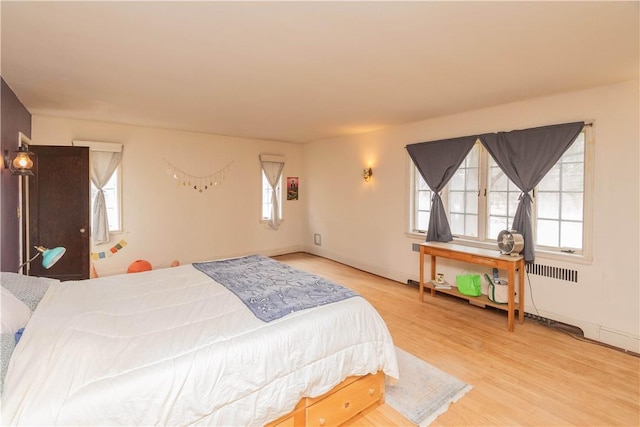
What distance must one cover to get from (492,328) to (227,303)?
2.82 metres

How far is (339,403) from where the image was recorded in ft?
6.26

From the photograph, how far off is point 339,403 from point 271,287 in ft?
3.02

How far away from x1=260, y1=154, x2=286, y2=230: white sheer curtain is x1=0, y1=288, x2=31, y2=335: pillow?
4813 mm

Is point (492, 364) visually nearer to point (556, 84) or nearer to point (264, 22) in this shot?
point (556, 84)

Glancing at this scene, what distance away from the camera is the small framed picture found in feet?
22.7

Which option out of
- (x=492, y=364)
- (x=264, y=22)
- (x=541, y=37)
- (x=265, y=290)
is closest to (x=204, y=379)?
(x=265, y=290)

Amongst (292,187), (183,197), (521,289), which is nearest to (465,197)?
(521,289)

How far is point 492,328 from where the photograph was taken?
3.34 m

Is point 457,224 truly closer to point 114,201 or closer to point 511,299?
point 511,299

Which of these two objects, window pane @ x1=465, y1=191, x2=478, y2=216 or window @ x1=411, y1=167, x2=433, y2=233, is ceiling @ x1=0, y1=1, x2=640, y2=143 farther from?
window @ x1=411, y1=167, x2=433, y2=233

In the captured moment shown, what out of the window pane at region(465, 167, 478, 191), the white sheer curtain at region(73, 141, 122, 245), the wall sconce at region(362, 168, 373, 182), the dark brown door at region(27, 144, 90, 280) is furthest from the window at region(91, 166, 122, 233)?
the window pane at region(465, 167, 478, 191)

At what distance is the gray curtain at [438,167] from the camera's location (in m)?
4.13

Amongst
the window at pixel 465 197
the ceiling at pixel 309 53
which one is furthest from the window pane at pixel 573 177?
the window at pixel 465 197

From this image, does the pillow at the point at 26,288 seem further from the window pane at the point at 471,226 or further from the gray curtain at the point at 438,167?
the window pane at the point at 471,226
